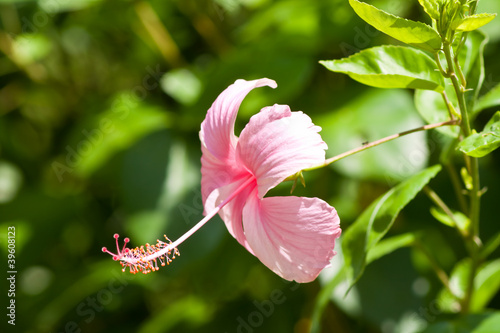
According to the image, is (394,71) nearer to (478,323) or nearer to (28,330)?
(478,323)

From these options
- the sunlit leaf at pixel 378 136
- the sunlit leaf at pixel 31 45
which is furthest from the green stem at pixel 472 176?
the sunlit leaf at pixel 31 45

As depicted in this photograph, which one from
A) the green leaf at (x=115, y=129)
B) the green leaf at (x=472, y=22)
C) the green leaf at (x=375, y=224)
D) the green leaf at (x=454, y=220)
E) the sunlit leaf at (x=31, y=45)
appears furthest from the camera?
the sunlit leaf at (x=31, y=45)

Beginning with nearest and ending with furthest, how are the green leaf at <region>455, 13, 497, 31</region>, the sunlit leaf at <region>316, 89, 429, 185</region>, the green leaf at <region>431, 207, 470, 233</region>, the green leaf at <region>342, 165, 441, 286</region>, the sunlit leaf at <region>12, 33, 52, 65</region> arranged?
the green leaf at <region>455, 13, 497, 31</region> < the green leaf at <region>342, 165, 441, 286</region> < the green leaf at <region>431, 207, 470, 233</region> < the sunlit leaf at <region>316, 89, 429, 185</region> < the sunlit leaf at <region>12, 33, 52, 65</region>

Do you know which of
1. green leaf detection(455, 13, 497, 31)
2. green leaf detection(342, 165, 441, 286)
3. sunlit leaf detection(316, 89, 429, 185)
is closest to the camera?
green leaf detection(455, 13, 497, 31)

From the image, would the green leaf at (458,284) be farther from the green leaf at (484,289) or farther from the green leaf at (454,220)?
the green leaf at (454,220)

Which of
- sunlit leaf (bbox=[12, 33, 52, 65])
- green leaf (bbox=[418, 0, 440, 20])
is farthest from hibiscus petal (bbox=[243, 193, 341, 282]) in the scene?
sunlit leaf (bbox=[12, 33, 52, 65])

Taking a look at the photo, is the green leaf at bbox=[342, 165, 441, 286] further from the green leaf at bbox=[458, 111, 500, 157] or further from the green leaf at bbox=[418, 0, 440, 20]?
the green leaf at bbox=[418, 0, 440, 20]
